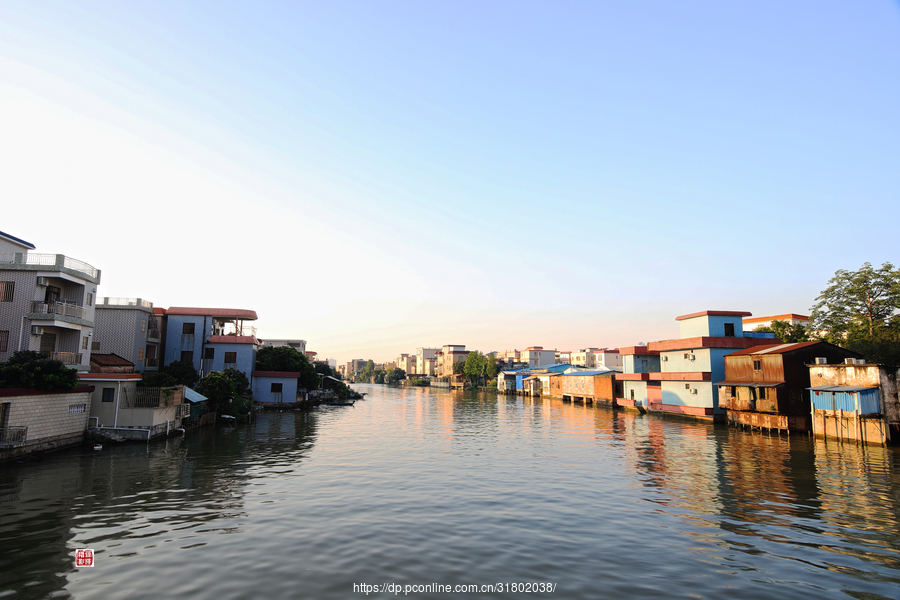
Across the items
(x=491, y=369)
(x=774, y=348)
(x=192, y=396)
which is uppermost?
(x=774, y=348)

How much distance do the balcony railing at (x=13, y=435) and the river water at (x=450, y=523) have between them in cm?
138

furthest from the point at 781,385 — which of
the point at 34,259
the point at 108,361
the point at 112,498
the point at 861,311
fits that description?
the point at 34,259

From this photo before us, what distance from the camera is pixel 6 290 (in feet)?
109

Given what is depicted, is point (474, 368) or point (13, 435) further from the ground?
point (474, 368)

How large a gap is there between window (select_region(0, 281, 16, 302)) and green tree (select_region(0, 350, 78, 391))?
31.4 feet

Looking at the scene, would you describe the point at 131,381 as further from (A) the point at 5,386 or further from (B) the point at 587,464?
(B) the point at 587,464

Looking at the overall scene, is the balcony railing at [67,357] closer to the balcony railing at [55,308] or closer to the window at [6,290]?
the balcony railing at [55,308]

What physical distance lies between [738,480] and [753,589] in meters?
13.2

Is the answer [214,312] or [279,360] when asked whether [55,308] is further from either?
[279,360]

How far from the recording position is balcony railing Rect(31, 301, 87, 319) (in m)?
33.4

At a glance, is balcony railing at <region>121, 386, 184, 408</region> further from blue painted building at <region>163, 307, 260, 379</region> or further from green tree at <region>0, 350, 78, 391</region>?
blue painted building at <region>163, 307, 260, 379</region>

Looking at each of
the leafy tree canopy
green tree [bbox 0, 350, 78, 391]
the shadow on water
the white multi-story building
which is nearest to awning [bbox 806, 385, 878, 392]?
the shadow on water

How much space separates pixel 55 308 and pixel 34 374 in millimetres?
10397

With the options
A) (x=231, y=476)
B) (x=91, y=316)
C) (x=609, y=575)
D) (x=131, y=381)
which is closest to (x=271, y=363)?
(x=91, y=316)
